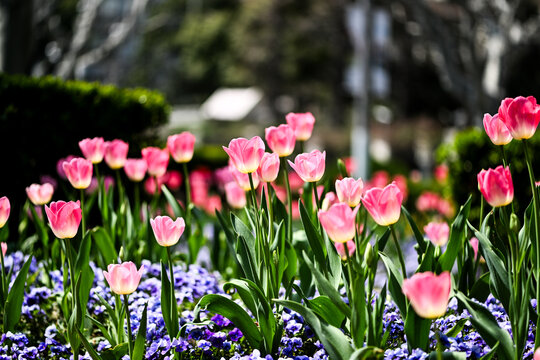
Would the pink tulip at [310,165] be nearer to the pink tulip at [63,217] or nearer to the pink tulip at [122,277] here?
the pink tulip at [122,277]

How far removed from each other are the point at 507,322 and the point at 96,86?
3704 mm

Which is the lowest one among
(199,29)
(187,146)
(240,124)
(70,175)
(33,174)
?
(70,175)

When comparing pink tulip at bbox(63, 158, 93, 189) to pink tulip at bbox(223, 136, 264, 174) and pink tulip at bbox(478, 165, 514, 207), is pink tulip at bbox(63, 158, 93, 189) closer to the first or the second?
pink tulip at bbox(223, 136, 264, 174)

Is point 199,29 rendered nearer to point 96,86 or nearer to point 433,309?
point 96,86

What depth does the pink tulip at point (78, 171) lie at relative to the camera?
260 cm

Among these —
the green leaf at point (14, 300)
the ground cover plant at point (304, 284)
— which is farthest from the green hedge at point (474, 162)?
the green leaf at point (14, 300)

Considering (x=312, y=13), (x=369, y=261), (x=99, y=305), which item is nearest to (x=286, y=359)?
(x=369, y=261)

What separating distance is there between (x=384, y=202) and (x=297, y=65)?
3240 cm

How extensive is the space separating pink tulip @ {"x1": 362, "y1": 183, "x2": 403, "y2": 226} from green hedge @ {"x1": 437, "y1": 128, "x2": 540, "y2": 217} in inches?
145

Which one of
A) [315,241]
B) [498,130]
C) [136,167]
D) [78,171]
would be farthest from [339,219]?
[136,167]

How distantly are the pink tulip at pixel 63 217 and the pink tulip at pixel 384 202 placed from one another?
36.9 inches


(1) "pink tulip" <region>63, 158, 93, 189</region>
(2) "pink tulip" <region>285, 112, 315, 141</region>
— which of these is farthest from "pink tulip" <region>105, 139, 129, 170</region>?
(2) "pink tulip" <region>285, 112, 315, 141</region>

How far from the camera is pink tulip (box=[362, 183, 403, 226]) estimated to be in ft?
6.02

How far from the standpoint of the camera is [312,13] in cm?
3028
